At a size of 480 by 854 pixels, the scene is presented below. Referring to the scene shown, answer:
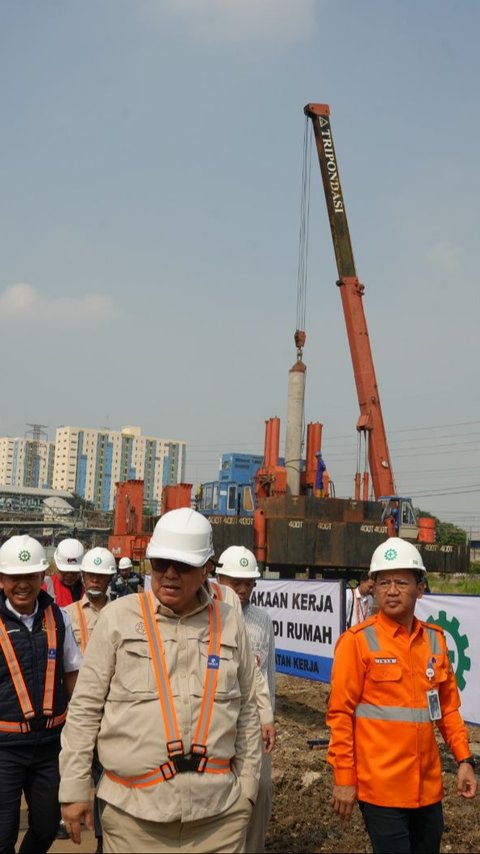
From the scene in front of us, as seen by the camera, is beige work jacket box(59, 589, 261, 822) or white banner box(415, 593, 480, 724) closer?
beige work jacket box(59, 589, 261, 822)

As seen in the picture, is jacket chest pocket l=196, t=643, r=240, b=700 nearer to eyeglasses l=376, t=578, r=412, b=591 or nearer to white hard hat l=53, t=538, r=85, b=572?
eyeglasses l=376, t=578, r=412, b=591

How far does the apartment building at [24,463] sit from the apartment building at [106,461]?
3434mm

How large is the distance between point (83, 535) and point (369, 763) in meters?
63.4

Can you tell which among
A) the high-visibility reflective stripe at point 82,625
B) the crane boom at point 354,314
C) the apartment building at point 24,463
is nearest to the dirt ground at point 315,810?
the high-visibility reflective stripe at point 82,625

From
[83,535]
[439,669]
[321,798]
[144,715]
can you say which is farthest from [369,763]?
[83,535]

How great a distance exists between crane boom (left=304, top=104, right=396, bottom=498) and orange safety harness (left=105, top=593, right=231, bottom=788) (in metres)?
22.8

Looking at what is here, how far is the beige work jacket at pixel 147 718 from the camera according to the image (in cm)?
291

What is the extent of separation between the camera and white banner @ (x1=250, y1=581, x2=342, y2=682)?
926cm

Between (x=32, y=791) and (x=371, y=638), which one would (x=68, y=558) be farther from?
(x=371, y=638)

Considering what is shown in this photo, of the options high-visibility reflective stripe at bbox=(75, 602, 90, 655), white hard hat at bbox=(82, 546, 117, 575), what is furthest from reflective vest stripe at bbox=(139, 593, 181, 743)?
white hard hat at bbox=(82, 546, 117, 575)

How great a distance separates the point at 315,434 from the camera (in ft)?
85.7

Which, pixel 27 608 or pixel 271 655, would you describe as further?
pixel 271 655

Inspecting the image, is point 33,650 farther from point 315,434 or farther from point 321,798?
point 315,434

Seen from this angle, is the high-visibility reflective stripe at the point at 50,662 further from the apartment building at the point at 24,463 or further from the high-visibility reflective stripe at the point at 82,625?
the apartment building at the point at 24,463
